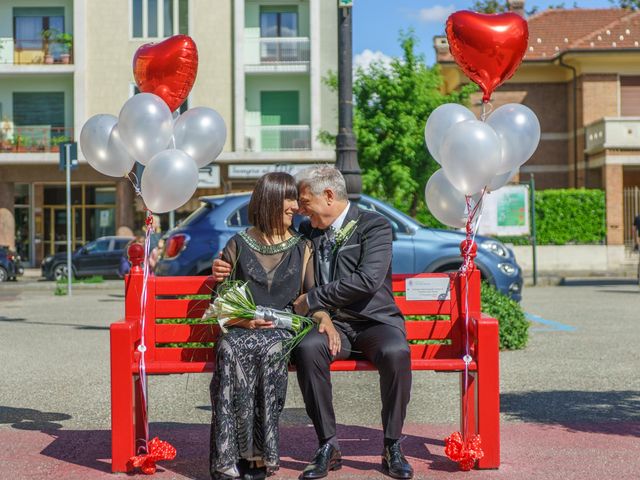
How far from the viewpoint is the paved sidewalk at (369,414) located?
5.20 meters

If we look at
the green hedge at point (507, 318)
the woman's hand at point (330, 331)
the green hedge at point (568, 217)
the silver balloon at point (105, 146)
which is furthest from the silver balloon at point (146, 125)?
the green hedge at point (568, 217)

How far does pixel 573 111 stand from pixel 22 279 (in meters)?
21.1

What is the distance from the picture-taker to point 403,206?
30.3m

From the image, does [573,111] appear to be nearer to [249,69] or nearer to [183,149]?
[249,69]

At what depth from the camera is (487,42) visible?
5.56 m

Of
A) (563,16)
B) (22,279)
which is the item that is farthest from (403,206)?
(563,16)

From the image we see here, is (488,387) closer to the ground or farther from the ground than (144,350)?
closer to the ground

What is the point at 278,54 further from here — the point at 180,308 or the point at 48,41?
the point at 180,308

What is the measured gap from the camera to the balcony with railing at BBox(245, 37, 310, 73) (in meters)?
36.1

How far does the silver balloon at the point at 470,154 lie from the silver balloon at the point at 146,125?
5.44ft

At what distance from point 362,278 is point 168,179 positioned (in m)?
1.25

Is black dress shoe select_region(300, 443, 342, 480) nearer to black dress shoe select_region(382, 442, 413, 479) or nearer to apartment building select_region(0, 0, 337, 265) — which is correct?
black dress shoe select_region(382, 442, 413, 479)

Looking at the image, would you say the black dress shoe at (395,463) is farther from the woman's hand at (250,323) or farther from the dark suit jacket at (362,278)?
the woman's hand at (250,323)

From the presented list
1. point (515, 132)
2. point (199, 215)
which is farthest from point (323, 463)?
point (199, 215)
